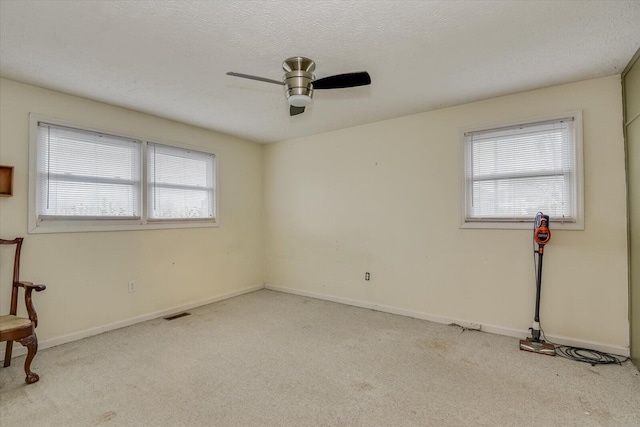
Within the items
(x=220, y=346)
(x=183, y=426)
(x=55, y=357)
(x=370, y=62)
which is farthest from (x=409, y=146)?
(x=55, y=357)

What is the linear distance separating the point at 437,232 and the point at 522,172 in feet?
3.42

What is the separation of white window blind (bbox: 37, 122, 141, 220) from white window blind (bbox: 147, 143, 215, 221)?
0.64 feet

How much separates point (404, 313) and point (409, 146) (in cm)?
206

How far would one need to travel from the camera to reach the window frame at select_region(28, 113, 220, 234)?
2859 mm

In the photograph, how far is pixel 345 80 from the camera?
2.19 meters

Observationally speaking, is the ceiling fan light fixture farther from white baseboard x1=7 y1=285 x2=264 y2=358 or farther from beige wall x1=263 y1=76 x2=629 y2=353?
white baseboard x1=7 y1=285 x2=264 y2=358

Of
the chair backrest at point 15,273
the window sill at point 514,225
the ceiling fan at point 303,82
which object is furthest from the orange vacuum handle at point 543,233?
the chair backrest at point 15,273

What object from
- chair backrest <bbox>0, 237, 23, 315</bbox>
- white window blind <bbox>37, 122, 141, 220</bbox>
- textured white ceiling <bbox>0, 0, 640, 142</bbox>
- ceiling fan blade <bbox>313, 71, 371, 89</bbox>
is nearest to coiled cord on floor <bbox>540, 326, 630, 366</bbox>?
textured white ceiling <bbox>0, 0, 640, 142</bbox>

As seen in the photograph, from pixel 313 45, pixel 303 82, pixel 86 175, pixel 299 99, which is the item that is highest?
pixel 313 45

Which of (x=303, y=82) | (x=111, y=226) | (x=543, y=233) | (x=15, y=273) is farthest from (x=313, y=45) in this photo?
(x=15, y=273)

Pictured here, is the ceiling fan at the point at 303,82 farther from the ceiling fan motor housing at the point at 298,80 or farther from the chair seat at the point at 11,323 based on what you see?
the chair seat at the point at 11,323

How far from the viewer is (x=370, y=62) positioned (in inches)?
98.0

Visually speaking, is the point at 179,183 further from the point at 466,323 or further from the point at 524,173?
the point at 524,173

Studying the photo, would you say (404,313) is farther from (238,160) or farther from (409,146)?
(238,160)
